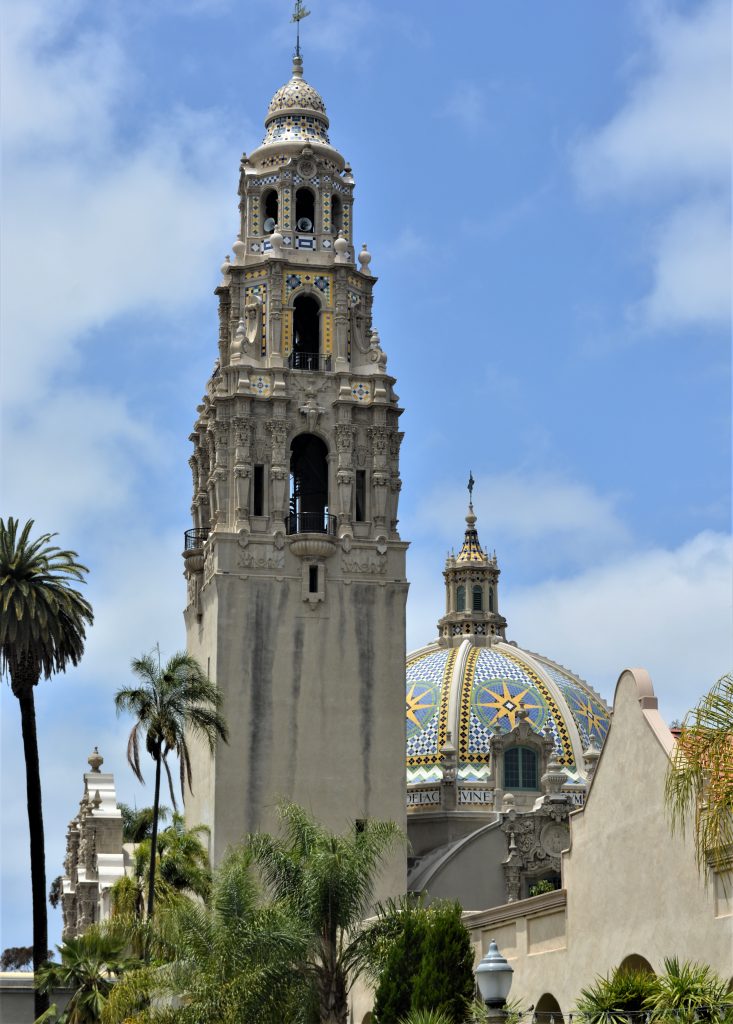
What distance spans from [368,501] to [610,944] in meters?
26.5

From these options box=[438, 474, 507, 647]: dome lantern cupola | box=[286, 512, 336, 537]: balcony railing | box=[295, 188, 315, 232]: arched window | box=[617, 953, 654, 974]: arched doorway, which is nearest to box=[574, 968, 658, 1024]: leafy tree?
box=[617, 953, 654, 974]: arched doorway

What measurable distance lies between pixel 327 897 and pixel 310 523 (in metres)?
22.5

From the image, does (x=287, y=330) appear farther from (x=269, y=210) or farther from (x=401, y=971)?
(x=401, y=971)

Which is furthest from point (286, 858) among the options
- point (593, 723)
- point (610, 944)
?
point (593, 723)

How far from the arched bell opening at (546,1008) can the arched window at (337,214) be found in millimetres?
30867

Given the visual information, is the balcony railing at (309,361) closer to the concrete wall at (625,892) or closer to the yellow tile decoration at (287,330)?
the yellow tile decoration at (287,330)

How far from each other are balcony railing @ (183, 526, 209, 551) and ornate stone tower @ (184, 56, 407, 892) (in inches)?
2.2

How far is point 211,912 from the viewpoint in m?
34.7

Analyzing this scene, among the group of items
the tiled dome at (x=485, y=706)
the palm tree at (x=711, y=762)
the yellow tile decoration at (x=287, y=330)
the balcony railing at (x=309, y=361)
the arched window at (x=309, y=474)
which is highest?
the yellow tile decoration at (x=287, y=330)

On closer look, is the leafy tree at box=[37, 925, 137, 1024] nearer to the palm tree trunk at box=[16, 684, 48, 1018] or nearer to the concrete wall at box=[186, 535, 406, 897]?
the palm tree trunk at box=[16, 684, 48, 1018]

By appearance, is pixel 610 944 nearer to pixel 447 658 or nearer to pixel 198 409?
pixel 198 409

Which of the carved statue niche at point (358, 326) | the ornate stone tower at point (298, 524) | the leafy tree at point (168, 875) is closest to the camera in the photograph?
the leafy tree at point (168, 875)

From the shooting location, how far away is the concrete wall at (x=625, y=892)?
28344 mm

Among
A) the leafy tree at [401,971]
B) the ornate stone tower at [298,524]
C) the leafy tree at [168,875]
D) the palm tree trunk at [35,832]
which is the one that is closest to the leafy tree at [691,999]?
the leafy tree at [401,971]
